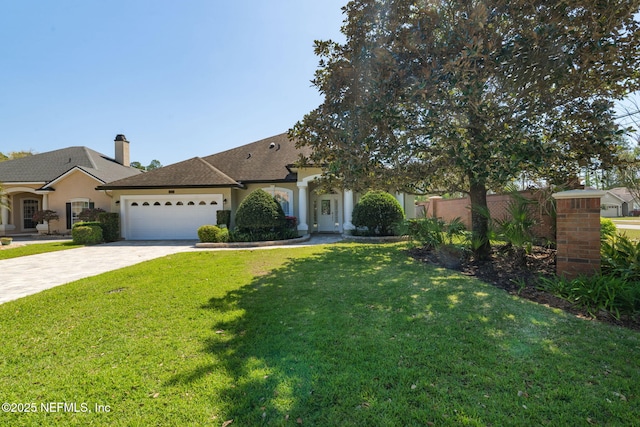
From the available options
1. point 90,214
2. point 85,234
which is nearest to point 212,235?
point 85,234

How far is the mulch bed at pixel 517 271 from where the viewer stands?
13.6ft

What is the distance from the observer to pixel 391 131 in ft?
21.9

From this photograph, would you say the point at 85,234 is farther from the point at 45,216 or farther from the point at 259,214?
the point at 259,214

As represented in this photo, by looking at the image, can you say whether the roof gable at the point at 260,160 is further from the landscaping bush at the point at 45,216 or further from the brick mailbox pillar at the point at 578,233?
the brick mailbox pillar at the point at 578,233

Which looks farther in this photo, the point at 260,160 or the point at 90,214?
the point at 260,160

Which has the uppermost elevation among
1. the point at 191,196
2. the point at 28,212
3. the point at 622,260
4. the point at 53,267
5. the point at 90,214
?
the point at 191,196

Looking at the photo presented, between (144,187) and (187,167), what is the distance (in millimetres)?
2588

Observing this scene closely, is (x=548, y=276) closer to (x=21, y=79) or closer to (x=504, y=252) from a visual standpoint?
(x=504, y=252)

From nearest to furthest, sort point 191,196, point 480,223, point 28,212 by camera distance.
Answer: point 480,223 < point 191,196 < point 28,212

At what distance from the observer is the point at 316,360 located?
9.42ft

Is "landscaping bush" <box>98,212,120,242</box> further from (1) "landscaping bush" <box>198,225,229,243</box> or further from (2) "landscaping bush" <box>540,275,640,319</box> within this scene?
(2) "landscaping bush" <box>540,275,640,319</box>

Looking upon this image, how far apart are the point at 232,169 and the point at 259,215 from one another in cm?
654

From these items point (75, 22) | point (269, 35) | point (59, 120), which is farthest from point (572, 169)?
point (59, 120)

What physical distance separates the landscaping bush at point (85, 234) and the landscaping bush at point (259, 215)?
24.3 feet
